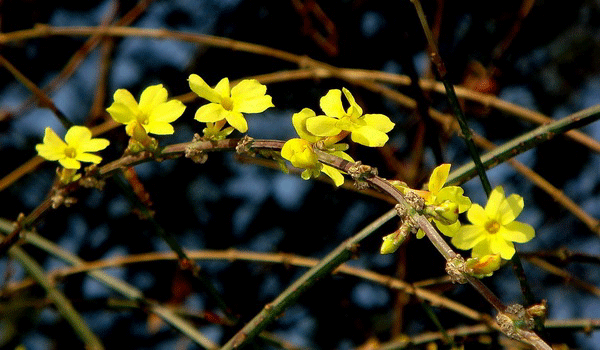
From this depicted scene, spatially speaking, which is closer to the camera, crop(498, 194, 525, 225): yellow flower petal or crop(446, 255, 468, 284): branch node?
crop(446, 255, 468, 284): branch node

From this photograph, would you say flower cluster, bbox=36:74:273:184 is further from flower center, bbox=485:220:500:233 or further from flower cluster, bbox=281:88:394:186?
flower center, bbox=485:220:500:233

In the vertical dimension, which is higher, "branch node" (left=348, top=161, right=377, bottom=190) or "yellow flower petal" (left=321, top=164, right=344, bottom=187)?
"yellow flower petal" (left=321, top=164, right=344, bottom=187)

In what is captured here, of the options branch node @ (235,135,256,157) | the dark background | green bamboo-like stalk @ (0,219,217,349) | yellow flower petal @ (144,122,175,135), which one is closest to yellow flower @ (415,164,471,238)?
branch node @ (235,135,256,157)

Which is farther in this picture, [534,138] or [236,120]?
[534,138]

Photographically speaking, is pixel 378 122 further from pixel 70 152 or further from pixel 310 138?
pixel 70 152

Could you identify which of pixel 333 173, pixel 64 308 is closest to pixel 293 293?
pixel 333 173

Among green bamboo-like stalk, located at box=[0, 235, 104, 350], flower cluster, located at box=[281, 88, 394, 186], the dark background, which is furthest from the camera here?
the dark background

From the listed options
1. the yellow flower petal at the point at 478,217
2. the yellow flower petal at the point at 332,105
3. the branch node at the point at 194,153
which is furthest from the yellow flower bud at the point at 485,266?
the branch node at the point at 194,153
